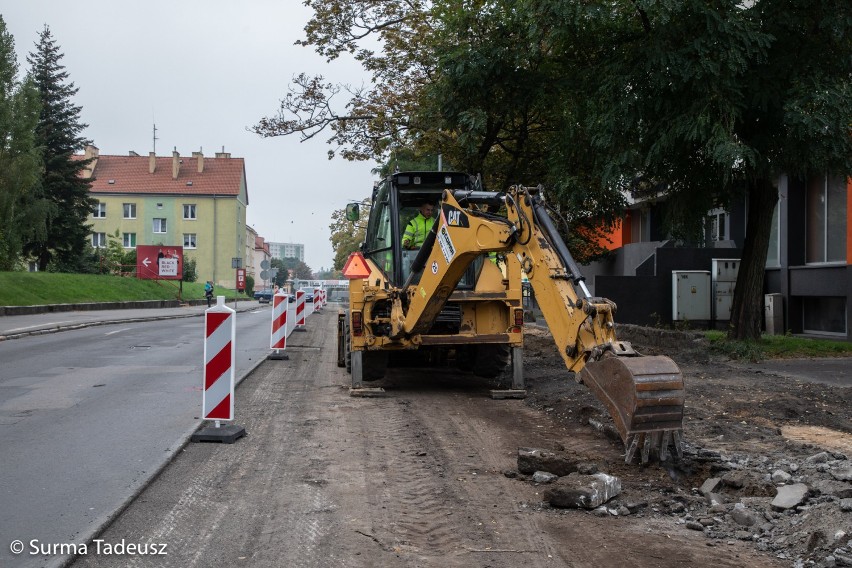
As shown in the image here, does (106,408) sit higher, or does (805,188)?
(805,188)

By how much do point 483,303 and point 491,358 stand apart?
1035mm

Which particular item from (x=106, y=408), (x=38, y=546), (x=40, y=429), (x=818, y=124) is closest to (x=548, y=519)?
(x=38, y=546)

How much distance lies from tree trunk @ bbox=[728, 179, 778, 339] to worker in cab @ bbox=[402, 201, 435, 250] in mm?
6751

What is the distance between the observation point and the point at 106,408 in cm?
962

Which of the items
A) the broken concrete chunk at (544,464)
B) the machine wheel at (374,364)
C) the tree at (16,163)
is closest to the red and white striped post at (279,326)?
the machine wheel at (374,364)

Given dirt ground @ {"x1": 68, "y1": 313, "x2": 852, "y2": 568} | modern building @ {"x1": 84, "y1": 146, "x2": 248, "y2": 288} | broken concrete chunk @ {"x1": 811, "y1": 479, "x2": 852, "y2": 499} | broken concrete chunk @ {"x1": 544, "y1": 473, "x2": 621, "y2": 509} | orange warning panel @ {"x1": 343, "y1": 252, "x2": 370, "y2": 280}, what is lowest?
dirt ground @ {"x1": 68, "y1": 313, "x2": 852, "y2": 568}

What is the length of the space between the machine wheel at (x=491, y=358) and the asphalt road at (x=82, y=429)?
13.1ft

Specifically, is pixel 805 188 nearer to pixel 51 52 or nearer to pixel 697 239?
pixel 697 239

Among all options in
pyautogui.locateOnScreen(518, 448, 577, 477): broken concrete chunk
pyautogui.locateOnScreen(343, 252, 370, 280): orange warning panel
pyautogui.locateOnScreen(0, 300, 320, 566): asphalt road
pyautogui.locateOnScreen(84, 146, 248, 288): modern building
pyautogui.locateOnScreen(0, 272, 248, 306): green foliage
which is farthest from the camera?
pyautogui.locateOnScreen(84, 146, 248, 288): modern building

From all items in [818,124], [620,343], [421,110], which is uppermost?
[421,110]

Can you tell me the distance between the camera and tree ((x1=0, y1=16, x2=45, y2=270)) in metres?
41.3

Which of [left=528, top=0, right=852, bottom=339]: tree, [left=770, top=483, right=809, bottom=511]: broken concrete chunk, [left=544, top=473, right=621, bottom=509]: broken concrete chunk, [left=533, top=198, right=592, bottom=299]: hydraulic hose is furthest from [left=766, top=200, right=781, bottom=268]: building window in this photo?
[left=544, top=473, right=621, bottom=509]: broken concrete chunk

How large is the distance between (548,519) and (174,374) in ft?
30.3

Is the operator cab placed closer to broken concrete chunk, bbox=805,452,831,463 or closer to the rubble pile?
the rubble pile
